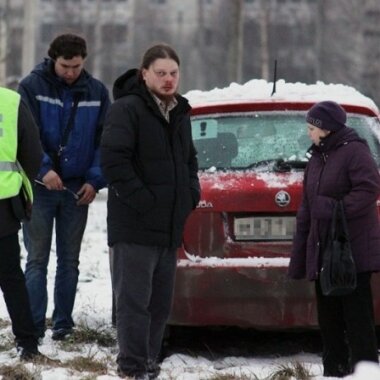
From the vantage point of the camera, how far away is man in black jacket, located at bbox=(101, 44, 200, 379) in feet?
16.0

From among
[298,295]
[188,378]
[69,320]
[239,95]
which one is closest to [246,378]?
[188,378]

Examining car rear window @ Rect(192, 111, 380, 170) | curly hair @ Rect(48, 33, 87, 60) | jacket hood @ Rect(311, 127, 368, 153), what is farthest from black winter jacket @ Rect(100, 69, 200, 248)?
curly hair @ Rect(48, 33, 87, 60)

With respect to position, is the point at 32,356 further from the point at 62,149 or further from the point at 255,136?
the point at 255,136

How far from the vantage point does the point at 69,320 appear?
6.39 meters

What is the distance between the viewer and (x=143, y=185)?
4883mm

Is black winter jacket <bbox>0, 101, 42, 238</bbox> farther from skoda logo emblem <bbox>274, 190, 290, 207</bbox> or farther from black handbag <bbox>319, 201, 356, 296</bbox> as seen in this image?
black handbag <bbox>319, 201, 356, 296</bbox>

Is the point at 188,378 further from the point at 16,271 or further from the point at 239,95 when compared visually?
the point at 239,95

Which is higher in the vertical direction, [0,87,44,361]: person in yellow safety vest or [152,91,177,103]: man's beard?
[152,91,177,103]: man's beard

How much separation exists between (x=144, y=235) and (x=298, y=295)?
1155 millimetres

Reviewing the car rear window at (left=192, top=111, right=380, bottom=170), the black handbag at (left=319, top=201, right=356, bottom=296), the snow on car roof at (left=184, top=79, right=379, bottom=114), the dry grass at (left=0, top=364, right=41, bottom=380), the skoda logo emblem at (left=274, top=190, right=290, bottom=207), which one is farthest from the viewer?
the snow on car roof at (left=184, top=79, right=379, bottom=114)

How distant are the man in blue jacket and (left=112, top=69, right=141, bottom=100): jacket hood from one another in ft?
3.73

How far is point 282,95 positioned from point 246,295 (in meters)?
1.44

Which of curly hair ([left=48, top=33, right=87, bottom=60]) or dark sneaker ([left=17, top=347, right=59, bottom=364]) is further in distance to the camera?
curly hair ([left=48, top=33, right=87, bottom=60])

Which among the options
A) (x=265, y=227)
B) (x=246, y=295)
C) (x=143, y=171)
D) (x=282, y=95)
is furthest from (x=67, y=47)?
(x=246, y=295)
